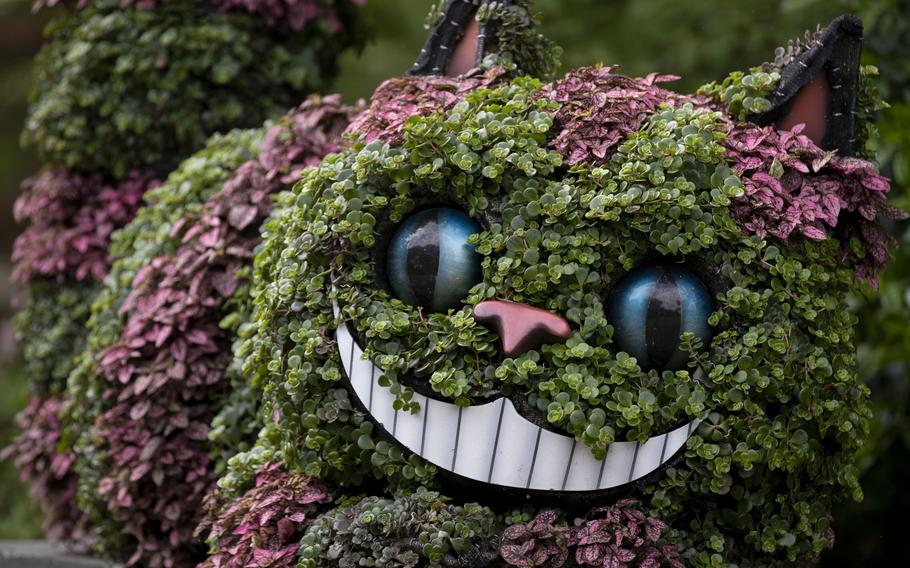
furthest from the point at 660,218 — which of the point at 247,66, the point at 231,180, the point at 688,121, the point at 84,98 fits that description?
the point at 84,98

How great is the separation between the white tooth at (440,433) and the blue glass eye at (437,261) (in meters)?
0.24

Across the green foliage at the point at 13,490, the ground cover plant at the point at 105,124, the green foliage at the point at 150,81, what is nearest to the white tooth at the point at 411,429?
the ground cover plant at the point at 105,124

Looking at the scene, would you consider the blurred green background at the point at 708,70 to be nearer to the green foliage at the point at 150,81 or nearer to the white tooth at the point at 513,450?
the green foliage at the point at 150,81

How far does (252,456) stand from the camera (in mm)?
3131

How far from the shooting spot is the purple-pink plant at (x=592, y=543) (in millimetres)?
2561

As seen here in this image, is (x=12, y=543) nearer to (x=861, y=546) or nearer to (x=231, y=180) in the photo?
(x=231, y=180)

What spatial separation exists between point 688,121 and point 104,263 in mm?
2685

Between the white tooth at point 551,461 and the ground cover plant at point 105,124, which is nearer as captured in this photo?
the white tooth at point 551,461

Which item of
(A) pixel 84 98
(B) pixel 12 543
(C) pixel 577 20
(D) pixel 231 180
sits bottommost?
(B) pixel 12 543

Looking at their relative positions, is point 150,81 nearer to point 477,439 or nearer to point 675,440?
point 477,439

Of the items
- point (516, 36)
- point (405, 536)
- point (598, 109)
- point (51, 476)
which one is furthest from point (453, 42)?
point (51, 476)

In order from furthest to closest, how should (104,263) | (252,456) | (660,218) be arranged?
(104,263) → (252,456) → (660,218)

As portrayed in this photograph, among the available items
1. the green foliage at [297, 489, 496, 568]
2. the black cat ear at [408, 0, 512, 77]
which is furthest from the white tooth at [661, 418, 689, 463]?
the black cat ear at [408, 0, 512, 77]

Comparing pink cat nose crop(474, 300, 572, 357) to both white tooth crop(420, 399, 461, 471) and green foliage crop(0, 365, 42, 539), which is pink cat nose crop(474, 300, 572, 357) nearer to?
white tooth crop(420, 399, 461, 471)
